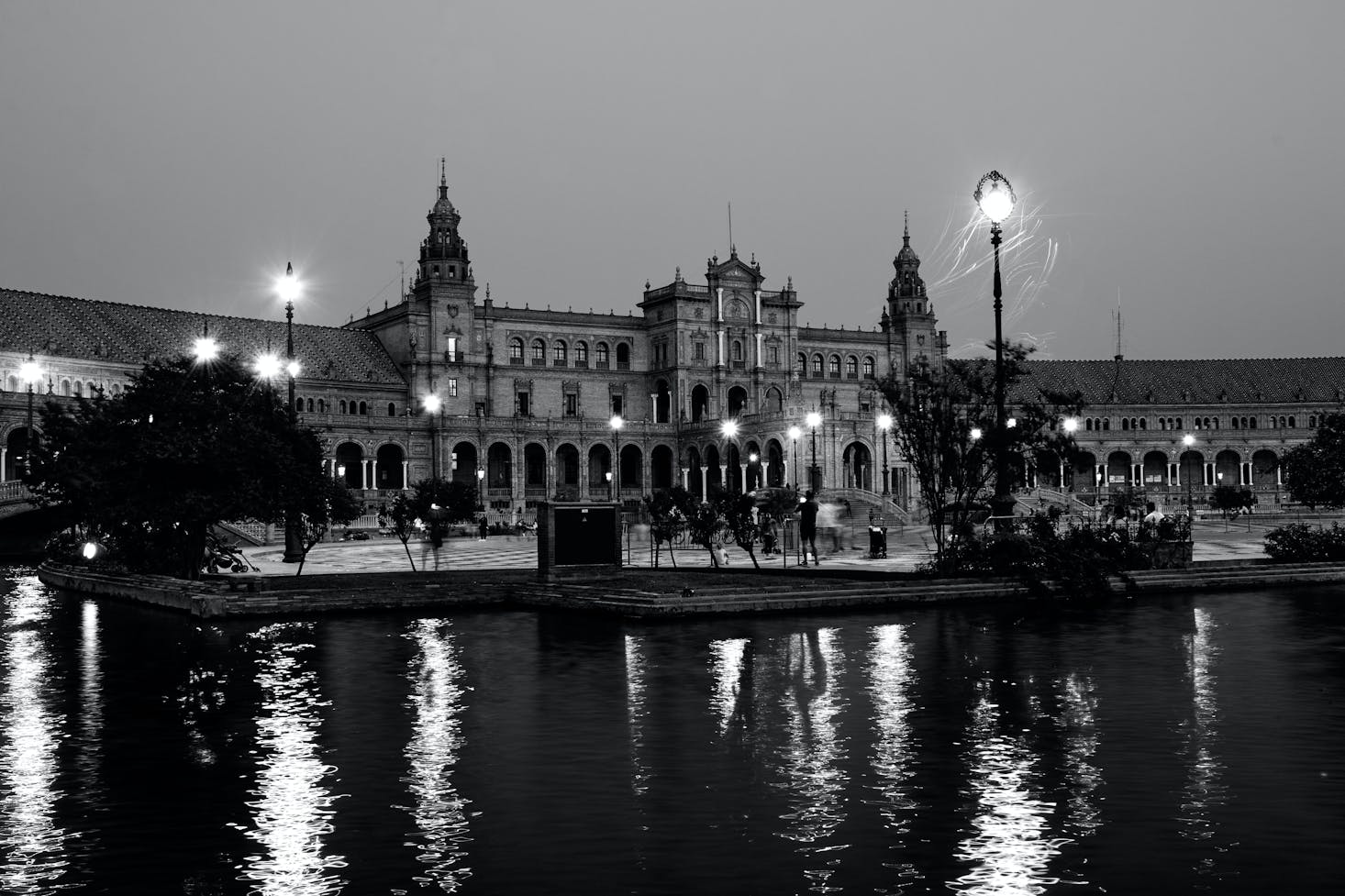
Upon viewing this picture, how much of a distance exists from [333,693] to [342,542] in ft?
148

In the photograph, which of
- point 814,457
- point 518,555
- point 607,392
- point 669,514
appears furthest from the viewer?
point 607,392

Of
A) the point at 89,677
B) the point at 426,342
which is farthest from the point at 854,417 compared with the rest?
the point at 89,677

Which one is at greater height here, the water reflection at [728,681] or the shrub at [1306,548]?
the shrub at [1306,548]

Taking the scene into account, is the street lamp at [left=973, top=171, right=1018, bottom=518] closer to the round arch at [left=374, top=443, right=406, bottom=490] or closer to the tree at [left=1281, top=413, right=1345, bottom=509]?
the tree at [left=1281, top=413, right=1345, bottom=509]

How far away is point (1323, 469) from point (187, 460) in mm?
30892

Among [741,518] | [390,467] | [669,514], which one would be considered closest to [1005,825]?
[741,518]

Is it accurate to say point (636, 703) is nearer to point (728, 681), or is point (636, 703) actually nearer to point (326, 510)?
point (728, 681)

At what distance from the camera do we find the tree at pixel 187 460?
1144 inches

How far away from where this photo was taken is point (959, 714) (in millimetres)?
13672

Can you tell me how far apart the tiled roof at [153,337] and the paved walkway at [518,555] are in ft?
98.2

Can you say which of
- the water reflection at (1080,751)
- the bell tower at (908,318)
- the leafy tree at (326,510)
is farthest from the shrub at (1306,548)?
the bell tower at (908,318)

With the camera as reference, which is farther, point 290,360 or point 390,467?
point 390,467

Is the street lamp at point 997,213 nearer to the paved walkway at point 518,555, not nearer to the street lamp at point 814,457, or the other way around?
the paved walkway at point 518,555

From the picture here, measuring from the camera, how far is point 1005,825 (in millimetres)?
9359
